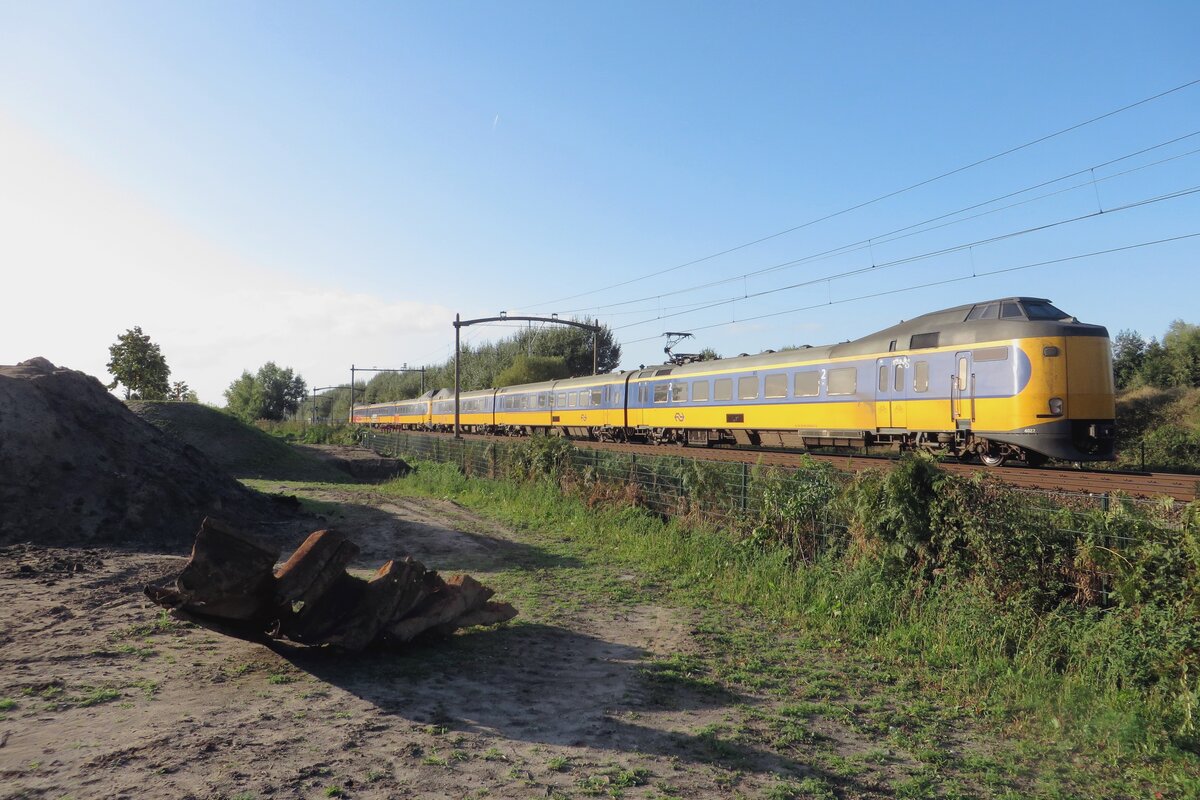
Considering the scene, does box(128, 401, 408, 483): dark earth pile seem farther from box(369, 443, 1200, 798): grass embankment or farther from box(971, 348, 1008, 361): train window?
box(971, 348, 1008, 361): train window

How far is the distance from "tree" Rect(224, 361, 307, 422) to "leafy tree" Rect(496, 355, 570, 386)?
40649mm

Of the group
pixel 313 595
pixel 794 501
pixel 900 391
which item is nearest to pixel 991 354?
pixel 900 391

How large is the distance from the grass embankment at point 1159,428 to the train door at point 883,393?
789cm

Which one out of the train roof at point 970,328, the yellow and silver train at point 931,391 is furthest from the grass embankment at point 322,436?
the train roof at point 970,328

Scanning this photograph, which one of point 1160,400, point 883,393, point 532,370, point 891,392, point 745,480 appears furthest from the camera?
point 532,370

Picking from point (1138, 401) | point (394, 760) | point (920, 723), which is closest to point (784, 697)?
point (920, 723)

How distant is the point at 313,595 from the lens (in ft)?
19.7

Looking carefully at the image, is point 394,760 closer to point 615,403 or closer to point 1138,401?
point 615,403

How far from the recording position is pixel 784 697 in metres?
5.59

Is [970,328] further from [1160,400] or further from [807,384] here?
[1160,400]

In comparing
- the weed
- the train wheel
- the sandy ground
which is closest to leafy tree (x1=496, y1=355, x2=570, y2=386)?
the train wheel

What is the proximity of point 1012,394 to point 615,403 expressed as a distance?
1834 cm

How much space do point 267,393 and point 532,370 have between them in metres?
46.3

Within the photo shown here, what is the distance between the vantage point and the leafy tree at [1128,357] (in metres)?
42.0
